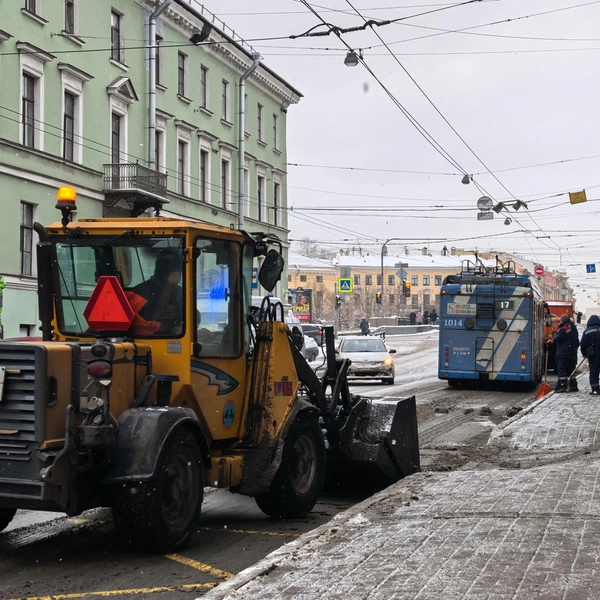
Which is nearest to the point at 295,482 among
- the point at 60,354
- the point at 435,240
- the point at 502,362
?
the point at 60,354

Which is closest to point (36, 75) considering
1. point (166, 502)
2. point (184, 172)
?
point (184, 172)

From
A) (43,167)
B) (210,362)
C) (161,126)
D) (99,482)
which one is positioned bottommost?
(99,482)

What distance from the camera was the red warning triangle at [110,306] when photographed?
727 cm

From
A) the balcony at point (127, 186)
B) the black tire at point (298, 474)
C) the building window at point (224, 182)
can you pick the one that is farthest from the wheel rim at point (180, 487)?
the building window at point (224, 182)

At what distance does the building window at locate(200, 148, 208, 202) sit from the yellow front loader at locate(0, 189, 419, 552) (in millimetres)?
31284

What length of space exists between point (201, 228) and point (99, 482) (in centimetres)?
209

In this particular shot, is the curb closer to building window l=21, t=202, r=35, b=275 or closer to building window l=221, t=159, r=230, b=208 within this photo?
building window l=21, t=202, r=35, b=275

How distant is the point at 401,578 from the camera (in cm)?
543

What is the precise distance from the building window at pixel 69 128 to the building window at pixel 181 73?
761 centimetres

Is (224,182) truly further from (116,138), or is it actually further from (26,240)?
(26,240)

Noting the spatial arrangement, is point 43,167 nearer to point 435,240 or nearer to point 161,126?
point 161,126

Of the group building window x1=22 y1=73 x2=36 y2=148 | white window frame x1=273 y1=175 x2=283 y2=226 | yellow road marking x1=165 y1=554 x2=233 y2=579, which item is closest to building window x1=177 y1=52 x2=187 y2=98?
building window x1=22 y1=73 x2=36 y2=148

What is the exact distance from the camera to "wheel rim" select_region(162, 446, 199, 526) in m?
6.77

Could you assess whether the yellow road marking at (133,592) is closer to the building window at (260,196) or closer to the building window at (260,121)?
the building window at (260,196)
